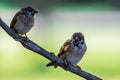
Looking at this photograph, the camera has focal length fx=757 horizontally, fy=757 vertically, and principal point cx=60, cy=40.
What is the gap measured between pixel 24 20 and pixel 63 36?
886 cm

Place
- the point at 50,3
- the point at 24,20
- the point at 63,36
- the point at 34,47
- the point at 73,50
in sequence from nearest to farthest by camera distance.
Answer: the point at 34,47
the point at 24,20
the point at 73,50
the point at 63,36
the point at 50,3

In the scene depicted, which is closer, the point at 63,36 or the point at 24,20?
the point at 24,20

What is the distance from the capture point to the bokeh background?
10.7 m

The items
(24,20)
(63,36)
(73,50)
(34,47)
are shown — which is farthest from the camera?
(63,36)

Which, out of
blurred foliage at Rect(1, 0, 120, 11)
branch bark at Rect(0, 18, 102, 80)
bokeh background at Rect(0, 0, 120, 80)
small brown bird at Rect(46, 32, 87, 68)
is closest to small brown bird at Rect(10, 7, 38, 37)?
small brown bird at Rect(46, 32, 87, 68)

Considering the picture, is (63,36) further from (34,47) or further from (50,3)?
(34,47)

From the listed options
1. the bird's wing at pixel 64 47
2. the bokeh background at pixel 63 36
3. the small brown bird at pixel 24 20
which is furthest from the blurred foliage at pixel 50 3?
the small brown bird at pixel 24 20

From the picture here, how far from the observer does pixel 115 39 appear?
13391 mm

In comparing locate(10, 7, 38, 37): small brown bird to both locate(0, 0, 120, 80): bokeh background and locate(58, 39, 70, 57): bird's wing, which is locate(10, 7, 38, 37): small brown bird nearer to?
locate(58, 39, 70, 57): bird's wing

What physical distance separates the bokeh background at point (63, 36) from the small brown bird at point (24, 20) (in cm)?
490

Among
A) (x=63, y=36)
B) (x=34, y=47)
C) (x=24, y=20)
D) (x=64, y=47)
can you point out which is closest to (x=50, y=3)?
(x=63, y=36)

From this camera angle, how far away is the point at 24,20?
465 cm

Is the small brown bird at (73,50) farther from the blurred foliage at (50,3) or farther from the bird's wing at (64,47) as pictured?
the blurred foliage at (50,3)

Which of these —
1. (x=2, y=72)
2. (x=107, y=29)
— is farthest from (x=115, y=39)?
(x=2, y=72)
